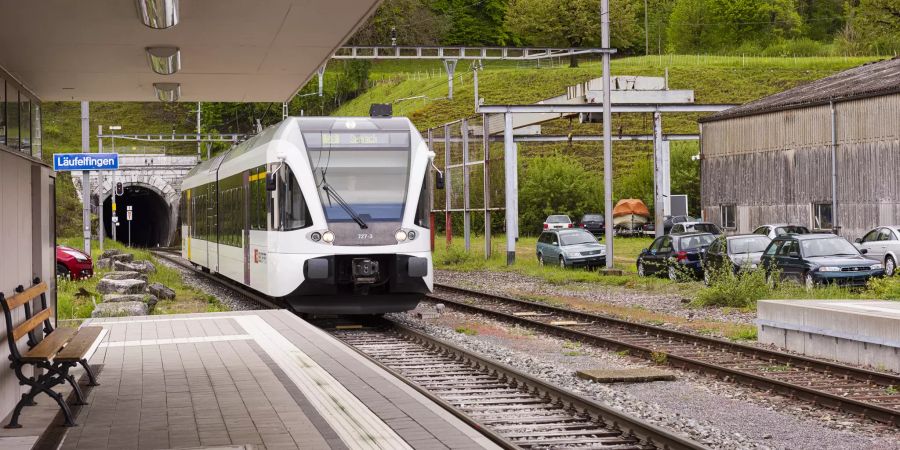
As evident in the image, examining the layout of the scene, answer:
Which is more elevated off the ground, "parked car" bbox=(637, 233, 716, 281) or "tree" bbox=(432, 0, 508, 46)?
"tree" bbox=(432, 0, 508, 46)

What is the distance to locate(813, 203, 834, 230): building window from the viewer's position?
132ft

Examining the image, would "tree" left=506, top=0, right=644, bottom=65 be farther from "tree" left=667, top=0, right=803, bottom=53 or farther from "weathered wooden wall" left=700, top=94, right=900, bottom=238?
"weathered wooden wall" left=700, top=94, right=900, bottom=238

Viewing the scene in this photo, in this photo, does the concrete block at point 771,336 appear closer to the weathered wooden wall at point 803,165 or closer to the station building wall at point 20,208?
the station building wall at point 20,208

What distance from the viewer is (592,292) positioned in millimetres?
29484

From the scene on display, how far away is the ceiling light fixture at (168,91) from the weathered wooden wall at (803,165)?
27608mm

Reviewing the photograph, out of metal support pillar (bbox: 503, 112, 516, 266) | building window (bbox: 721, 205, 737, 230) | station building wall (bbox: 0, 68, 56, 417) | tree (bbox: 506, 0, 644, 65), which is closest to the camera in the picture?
station building wall (bbox: 0, 68, 56, 417)

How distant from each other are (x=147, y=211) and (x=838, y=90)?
69.3 m

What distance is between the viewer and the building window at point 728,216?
46219 mm

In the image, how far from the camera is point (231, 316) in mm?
20156

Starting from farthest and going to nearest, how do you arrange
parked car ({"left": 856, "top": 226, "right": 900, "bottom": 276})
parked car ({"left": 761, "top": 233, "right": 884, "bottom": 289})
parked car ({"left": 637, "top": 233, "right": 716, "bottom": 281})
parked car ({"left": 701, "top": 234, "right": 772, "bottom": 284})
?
parked car ({"left": 637, "top": 233, "right": 716, "bottom": 281}), parked car ({"left": 856, "top": 226, "right": 900, "bottom": 276}), parked car ({"left": 701, "top": 234, "right": 772, "bottom": 284}), parked car ({"left": 761, "top": 233, "right": 884, "bottom": 289})

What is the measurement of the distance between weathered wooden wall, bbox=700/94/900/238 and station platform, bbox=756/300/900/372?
69.7 feet

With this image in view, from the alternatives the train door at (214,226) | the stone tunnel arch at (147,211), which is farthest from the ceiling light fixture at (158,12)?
the stone tunnel arch at (147,211)

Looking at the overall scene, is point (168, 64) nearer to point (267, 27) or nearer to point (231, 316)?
point (267, 27)

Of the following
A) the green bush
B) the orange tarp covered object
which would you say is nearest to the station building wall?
the green bush
